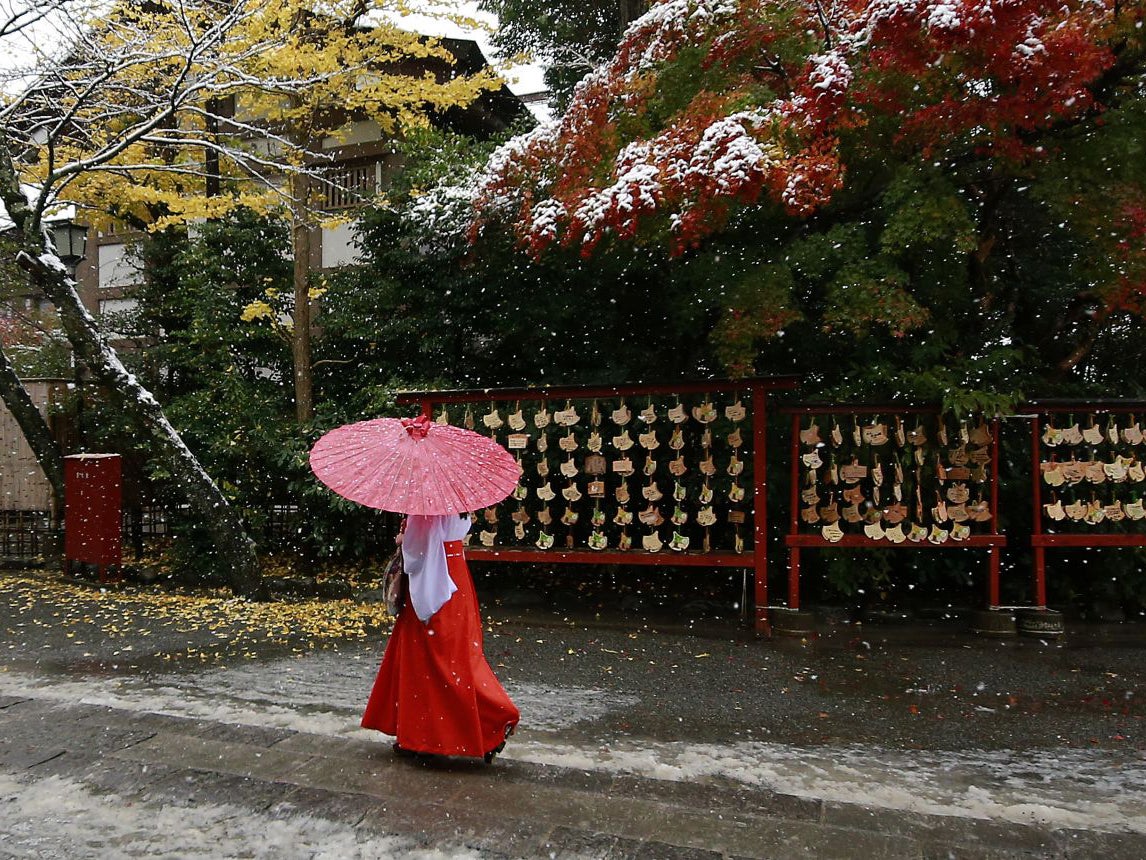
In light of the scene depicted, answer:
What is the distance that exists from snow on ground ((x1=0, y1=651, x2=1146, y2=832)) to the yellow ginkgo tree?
3564 millimetres

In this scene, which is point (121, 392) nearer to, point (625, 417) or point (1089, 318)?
point (625, 417)

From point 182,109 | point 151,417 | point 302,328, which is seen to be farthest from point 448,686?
point 182,109

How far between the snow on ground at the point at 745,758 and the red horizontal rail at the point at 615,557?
1.89 metres

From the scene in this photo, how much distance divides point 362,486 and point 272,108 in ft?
30.7

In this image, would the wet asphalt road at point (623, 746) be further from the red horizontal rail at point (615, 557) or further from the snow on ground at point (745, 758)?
the red horizontal rail at point (615, 557)

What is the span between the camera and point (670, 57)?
7438mm

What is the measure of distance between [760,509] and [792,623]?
3.36 ft

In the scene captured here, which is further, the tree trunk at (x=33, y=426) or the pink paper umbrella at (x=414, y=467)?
the tree trunk at (x=33, y=426)

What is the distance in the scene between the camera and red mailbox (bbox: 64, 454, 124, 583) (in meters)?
9.46

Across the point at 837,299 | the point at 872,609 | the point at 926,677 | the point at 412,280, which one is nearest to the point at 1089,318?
the point at 837,299

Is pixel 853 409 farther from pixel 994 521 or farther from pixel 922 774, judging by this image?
pixel 922 774

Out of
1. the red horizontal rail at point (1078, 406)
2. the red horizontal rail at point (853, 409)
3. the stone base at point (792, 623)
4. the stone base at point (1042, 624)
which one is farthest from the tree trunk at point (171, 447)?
the red horizontal rail at point (1078, 406)

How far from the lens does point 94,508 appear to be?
9461 mm

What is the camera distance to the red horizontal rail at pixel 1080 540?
22.5ft
